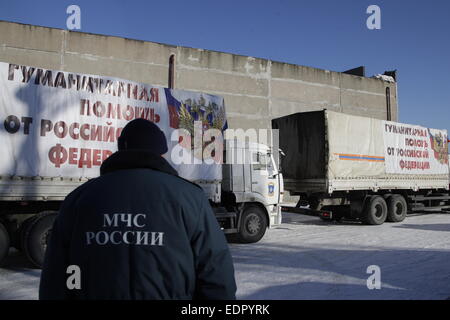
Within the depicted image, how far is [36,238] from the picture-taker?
675cm

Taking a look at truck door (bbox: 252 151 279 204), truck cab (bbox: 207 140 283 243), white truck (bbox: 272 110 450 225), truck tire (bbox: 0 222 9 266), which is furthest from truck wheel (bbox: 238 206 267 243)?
truck tire (bbox: 0 222 9 266)

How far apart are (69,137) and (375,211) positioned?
1067 centimetres

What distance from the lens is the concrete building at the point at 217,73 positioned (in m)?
19.6

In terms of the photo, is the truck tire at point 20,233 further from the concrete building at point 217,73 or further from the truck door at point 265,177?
the concrete building at point 217,73

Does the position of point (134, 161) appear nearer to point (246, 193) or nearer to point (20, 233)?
point (20, 233)

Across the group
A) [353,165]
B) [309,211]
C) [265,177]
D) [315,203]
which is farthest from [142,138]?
[353,165]

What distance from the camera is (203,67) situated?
934 inches

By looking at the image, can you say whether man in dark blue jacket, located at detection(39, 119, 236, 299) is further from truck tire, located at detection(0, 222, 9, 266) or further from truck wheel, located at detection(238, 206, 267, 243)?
truck wheel, located at detection(238, 206, 267, 243)

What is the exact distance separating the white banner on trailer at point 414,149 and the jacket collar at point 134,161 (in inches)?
530

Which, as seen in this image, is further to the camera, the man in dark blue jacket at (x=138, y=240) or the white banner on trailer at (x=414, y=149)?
the white banner on trailer at (x=414, y=149)

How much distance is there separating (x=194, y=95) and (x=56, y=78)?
3.11 metres

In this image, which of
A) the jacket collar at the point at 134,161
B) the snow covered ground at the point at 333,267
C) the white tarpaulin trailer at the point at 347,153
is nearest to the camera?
the jacket collar at the point at 134,161

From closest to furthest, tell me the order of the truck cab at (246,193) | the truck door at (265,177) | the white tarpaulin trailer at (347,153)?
the truck cab at (246,193), the truck door at (265,177), the white tarpaulin trailer at (347,153)

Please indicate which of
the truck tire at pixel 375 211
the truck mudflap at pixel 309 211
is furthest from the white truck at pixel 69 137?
the truck tire at pixel 375 211
